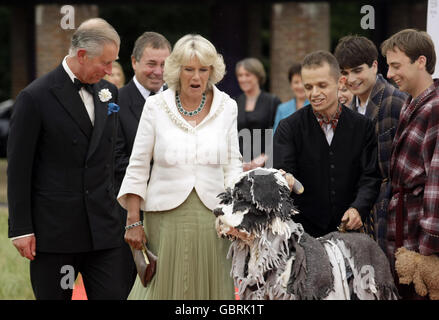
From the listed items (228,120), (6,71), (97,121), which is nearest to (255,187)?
(228,120)

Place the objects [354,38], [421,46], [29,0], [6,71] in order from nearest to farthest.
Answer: [421,46], [354,38], [29,0], [6,71]

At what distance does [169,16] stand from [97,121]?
64.8 ft

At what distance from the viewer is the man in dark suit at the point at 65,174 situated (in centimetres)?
440

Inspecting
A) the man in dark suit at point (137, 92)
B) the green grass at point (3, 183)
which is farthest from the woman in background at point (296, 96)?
the green grass at point (3, 183)

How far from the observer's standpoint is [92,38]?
450 cm

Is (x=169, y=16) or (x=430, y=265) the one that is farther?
(x=169, y=16)

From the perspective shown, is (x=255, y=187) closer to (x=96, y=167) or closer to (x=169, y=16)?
(x=96, y=167)

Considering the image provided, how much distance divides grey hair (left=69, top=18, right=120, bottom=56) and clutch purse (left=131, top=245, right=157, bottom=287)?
1.32m

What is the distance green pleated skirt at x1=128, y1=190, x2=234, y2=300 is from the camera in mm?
4398

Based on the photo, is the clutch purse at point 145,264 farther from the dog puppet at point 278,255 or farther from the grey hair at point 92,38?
the grey hair at point 92,38

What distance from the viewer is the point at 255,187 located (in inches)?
155

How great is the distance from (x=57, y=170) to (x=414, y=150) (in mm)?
2287

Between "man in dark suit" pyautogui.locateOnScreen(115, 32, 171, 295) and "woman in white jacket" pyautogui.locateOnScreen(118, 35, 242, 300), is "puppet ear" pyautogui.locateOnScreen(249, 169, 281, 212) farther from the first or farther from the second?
"man in dark suit" pyautogui.locateOnScreen(115, 32, 171, 295)

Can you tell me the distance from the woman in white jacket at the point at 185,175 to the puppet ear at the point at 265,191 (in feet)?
1.47
